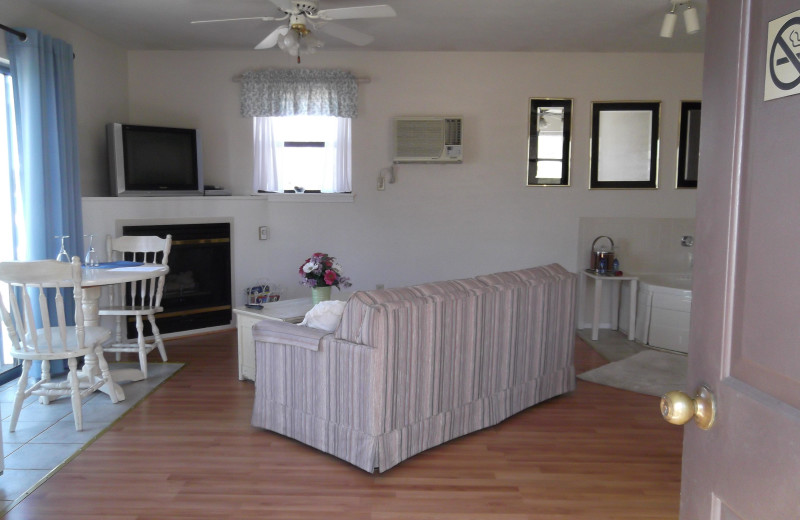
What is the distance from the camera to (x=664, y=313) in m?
4.98

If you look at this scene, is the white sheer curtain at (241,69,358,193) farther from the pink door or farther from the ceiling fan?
the pink door

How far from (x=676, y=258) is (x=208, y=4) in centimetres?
464

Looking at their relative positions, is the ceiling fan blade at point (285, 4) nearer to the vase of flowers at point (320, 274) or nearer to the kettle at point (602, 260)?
the vase of flowers at point (320, 274)

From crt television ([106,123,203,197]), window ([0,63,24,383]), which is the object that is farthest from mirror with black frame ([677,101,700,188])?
window ([0,63,24,383])

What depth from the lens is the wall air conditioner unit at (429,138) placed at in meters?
5.52

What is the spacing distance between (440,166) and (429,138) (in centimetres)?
30

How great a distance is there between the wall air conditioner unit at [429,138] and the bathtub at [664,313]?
2.10 m

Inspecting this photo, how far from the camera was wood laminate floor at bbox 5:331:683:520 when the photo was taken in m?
2.37

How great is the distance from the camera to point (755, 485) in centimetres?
76

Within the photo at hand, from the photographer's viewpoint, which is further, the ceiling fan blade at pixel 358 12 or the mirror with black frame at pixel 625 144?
the mirror with black frame at pixel 625 144

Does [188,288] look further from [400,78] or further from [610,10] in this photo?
[610,10]

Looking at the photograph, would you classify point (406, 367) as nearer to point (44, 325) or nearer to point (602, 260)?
point (44, 325)

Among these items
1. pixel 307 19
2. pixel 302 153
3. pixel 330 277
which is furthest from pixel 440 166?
pixel 307 19

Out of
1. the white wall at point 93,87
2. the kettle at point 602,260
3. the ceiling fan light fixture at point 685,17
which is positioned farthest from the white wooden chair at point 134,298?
the ceiling fan light fixture at point 685,17
